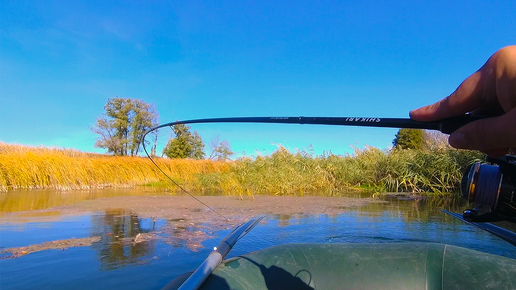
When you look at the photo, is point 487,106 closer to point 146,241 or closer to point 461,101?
point 461,101

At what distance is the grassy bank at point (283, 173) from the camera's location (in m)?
9.49

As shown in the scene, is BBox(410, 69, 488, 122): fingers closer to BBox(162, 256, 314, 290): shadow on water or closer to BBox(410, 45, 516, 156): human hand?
BBox(410, 45, 516, 156): human hand

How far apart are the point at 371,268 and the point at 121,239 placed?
2.70 m

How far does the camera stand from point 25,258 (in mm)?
2883

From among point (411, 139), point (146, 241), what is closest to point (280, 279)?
point (146, 241)

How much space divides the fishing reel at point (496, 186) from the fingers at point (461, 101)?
37 cm

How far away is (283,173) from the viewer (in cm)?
1058

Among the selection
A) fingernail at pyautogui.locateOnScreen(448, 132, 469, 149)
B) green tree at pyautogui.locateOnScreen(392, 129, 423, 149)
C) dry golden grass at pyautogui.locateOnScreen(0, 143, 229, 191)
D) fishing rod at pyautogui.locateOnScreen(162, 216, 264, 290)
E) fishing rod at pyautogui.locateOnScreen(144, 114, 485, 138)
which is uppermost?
green tree at pyautogui.locateOnScreen(392, 129, 423, 149)

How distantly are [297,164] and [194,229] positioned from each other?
28.8 ft

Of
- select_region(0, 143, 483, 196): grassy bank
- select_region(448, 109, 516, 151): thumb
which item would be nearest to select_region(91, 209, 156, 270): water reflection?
select_region(448, 109, 516, 151): thumb

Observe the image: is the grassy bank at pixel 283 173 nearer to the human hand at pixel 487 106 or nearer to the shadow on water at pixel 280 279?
the shadow on water at pixel 280 279

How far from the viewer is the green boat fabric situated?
1.75 m

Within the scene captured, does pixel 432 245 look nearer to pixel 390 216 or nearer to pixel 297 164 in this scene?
pixel 390 216

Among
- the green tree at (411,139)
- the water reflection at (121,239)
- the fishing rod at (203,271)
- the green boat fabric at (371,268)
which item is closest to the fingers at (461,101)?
the fishing rod at (203,271)
